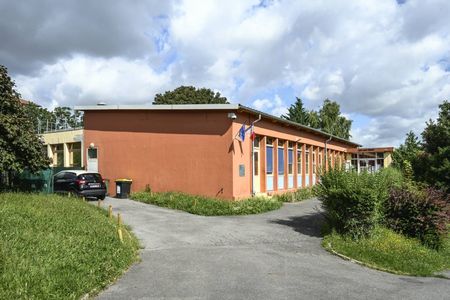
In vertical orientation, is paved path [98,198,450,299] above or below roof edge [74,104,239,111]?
below

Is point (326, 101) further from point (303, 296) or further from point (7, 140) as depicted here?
point (303, 296)

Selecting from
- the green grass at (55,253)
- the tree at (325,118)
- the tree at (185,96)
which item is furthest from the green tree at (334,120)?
the green grass at (55,253)

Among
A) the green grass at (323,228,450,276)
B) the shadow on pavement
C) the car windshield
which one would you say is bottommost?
the green grass at (323,228,450,276)

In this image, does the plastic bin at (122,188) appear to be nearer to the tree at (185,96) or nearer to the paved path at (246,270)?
the paved path at (246,270)

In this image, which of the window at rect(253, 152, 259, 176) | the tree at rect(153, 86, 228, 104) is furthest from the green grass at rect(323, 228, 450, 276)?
the tree at rect(153, 86, 228, 104)

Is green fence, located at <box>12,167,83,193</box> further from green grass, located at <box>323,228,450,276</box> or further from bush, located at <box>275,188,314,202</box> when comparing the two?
green grass, located at <box>323,228,450,276</box>

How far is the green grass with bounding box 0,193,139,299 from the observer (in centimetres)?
649

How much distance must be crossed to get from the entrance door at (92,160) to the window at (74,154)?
723cm

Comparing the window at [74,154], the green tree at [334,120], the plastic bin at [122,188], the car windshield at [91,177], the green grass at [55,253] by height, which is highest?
the green tree at [334,120]

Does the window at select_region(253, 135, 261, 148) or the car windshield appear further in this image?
the window at select_region(253, 135, 261, 148)

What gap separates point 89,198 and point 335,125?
46.8 m

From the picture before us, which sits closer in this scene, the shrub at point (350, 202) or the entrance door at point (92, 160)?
the shrub at point (350, 202)

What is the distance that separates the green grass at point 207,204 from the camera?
1800 cm

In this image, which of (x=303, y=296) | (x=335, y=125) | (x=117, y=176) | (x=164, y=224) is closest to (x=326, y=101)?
(x=335, y=125)
